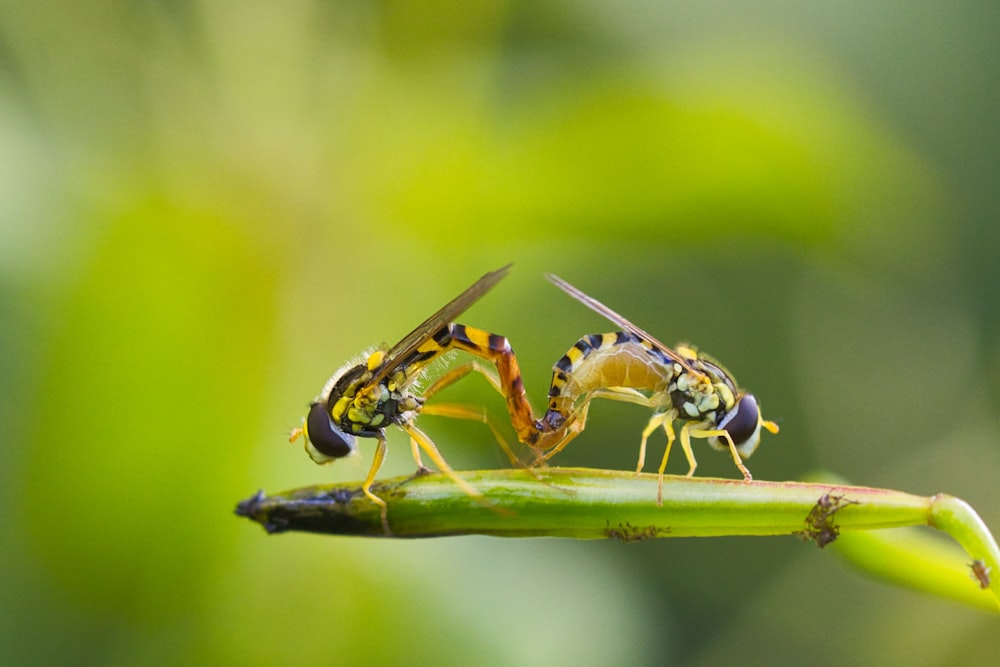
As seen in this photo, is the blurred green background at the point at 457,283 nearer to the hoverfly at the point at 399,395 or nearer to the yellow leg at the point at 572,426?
the hoverfly at the point at 399,395

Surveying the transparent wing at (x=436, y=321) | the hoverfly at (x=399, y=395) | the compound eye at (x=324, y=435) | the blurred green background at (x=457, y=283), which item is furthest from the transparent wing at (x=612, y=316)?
the compound eye at (x=324, y=435)

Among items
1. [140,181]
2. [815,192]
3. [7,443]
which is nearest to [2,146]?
[140,181]

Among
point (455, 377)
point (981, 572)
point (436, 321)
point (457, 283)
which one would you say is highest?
point (457, 283)

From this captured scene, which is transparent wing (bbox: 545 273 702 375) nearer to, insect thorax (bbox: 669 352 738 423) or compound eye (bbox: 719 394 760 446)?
insect thorax (bbox: 669 352 738 423)

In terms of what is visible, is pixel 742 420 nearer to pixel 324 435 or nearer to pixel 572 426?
pixel 572 426

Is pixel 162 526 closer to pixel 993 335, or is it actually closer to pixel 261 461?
pixel 261 461

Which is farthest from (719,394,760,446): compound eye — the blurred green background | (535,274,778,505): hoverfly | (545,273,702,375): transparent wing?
the blurred green background

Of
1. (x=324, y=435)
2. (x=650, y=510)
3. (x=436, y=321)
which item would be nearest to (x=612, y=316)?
(x=436, y=321)
